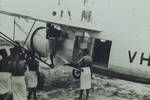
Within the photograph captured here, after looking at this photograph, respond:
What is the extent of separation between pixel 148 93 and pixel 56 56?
405cm

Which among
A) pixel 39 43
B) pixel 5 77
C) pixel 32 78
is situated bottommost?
pixel 32 78

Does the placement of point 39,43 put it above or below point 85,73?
above

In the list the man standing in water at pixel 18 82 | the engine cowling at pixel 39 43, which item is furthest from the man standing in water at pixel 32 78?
the engine cowling at pixel 39 43

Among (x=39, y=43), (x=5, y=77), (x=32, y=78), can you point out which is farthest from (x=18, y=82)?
(x=39, y=43)

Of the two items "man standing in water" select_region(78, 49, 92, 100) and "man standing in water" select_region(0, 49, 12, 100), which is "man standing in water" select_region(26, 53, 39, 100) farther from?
"man standing in water" select_region(78, 49, 92, 100)

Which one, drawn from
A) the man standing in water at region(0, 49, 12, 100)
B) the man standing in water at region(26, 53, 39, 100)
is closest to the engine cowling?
the man standing in water at region(26, 53, 39, 100)

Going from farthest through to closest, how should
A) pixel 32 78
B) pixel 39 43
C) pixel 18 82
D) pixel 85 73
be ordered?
pixel 39 43
pixel 85 73
pixel 32 78
pixel 18 82

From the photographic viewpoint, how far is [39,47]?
13.2m

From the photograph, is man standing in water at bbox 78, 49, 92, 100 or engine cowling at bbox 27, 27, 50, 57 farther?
engine cowling at bbox 27, 27, 50, 57

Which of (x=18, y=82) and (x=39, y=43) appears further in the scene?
(x=39, y=43)

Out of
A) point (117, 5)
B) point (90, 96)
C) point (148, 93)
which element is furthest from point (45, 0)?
point (148, 93)

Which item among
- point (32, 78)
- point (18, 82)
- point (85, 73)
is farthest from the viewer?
point (85, 73)

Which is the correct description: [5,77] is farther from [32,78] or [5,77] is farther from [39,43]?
[39,43]

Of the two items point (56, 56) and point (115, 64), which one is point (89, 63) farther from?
point (56, 56)
